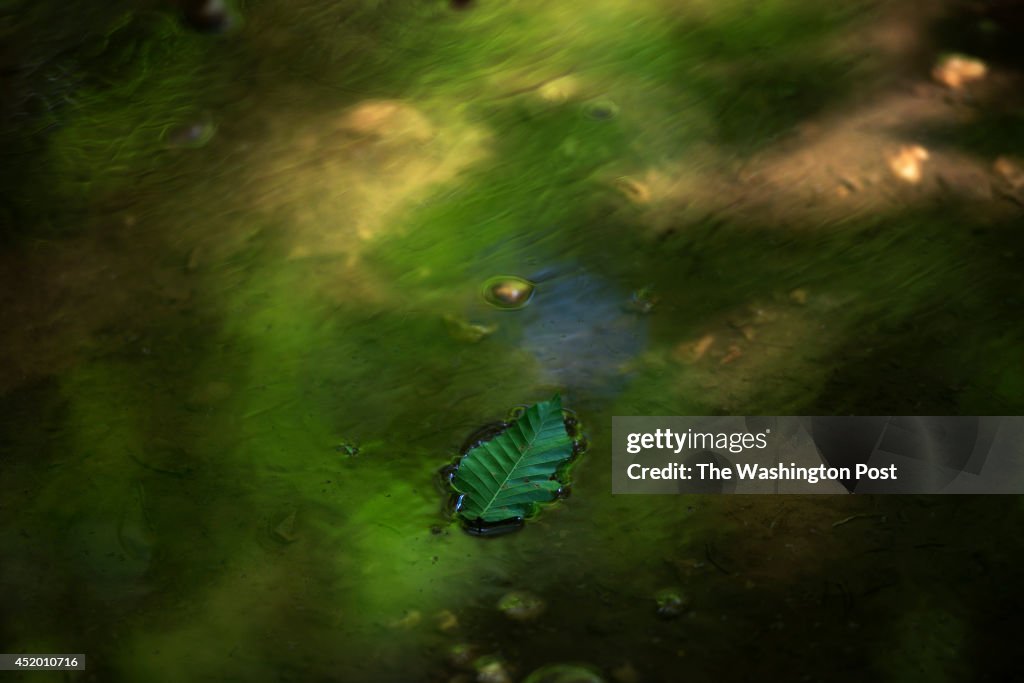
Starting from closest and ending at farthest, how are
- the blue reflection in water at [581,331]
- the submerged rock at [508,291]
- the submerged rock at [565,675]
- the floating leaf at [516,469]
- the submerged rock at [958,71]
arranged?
1. the submerged rock at [565,675]
2. the floating leaf at [516,469]
3. the blue reflection in water at [581,331]
4. the submerged rock at [508,291]
5. the submerged rock at [958,71]

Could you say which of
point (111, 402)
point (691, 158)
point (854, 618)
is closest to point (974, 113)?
point (691, 158)

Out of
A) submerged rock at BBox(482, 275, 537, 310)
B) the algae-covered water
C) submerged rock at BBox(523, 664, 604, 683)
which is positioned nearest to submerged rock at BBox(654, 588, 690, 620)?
the algae-covered water

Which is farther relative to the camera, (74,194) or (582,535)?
(74,194)

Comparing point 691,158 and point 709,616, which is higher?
point 691,158

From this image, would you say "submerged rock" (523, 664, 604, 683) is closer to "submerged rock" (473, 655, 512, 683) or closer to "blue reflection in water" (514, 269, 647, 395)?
"submerged rock" (473, 655, 512, 683)

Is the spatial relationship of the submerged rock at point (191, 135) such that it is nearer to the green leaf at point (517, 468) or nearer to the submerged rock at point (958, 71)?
the green leaf at point (517, 468)

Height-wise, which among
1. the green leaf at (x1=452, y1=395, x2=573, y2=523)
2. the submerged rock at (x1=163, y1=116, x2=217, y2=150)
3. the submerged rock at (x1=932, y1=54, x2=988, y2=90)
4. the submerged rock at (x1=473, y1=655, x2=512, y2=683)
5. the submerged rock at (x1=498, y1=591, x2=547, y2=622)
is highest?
the submerged rock at (x1=932, y1=54, x2=988, y2=90)

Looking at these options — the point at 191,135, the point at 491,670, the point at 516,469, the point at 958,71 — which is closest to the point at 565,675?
the point at 491,670

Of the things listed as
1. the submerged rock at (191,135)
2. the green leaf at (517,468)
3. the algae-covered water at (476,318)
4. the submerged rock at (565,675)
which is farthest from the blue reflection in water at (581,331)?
the submerged rock at (191,135)

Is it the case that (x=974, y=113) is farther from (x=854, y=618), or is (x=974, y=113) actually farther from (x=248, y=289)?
(x=248, y=289)
